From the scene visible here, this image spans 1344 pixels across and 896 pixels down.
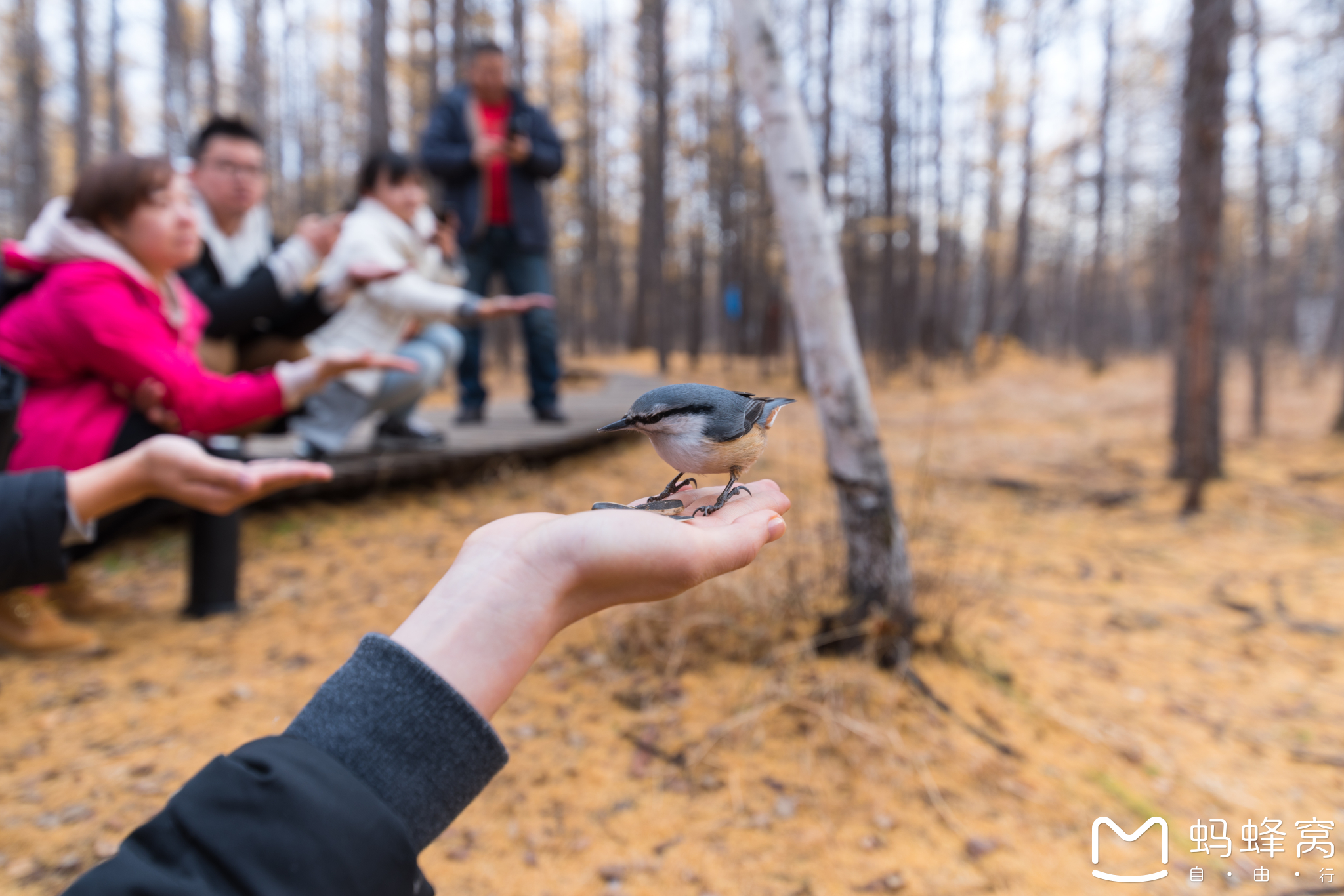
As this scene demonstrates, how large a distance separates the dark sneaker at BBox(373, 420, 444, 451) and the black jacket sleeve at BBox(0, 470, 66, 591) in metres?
2.28

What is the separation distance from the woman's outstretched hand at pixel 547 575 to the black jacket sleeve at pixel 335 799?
5 centimetres

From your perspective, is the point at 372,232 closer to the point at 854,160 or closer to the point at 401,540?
the point at 401,540

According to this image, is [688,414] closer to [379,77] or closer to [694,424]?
[694,424]

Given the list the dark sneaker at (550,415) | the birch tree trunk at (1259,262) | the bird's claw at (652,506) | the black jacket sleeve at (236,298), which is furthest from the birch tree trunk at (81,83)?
the birch tree trunk at (1259,262)

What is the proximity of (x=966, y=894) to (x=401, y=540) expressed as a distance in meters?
2.71

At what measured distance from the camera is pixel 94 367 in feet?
9.45

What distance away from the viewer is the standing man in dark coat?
3951 mm

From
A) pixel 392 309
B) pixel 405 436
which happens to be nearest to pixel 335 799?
pixel 392 309

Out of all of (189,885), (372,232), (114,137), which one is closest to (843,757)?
(189,885)

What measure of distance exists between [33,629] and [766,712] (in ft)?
10.9

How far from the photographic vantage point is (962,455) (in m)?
8.78

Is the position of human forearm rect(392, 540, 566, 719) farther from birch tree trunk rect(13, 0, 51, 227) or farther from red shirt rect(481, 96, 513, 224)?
birch tree trunk rect(13, 0, 51, 227)

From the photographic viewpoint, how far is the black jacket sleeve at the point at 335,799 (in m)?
0.81

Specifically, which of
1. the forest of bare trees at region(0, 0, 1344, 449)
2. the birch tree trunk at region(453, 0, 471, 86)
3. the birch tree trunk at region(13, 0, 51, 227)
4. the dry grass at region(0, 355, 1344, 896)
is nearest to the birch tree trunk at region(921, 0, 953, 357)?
the forest of bare trees at region(0, 0, 1344, 449)
